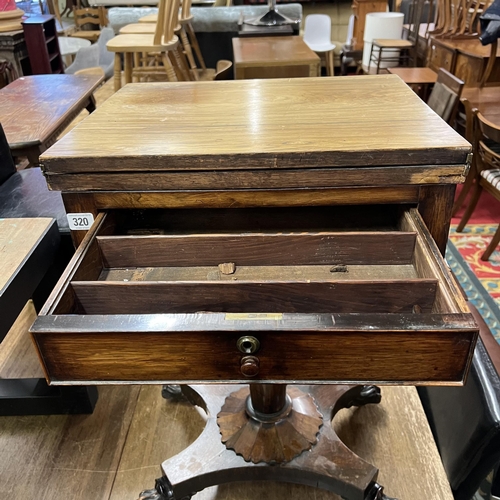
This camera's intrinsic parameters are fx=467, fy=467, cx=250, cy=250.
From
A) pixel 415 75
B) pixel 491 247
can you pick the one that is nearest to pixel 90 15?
pixel 415 75

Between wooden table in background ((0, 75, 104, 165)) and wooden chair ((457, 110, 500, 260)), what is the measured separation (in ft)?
5.74

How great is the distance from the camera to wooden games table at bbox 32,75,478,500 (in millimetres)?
583

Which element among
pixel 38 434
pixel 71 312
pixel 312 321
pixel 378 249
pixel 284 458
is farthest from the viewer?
pixel 38 434

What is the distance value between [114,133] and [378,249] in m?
0.52

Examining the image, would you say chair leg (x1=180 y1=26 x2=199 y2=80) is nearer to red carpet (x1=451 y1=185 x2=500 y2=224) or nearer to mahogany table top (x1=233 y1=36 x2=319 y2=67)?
mahogany table top (x1=233 y1=36 x2=319 y2=67)

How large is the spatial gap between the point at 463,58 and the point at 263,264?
332cm


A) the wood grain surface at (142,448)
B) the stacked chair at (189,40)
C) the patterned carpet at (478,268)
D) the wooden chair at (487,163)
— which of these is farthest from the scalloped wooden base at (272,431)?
the stacked chair at (189,40)

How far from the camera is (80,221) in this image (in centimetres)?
85

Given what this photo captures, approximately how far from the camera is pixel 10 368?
1364 millimetres

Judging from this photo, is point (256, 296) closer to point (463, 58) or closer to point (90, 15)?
point (463, 58)

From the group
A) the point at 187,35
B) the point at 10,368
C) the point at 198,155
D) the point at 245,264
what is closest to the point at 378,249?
the point at 245,264

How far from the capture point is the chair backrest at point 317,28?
5480mm

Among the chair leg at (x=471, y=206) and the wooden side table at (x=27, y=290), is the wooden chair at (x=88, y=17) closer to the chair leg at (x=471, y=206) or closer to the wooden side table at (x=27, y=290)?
the chair leg at (x=471, y=206)

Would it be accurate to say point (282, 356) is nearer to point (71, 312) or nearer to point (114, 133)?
point (71, 312)
